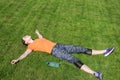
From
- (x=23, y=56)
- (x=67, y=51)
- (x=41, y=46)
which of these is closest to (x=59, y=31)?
(x=67, y=51)

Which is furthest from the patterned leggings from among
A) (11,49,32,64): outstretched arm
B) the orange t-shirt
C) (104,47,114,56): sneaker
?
(11,49,32,64): outstretched arm

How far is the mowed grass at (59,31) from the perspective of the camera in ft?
27.7

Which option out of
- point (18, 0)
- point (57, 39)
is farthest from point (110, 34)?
point (18, 0)

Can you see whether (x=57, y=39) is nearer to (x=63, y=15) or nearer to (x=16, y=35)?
(x=16, y=35)

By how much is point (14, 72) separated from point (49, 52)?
58.6 inches

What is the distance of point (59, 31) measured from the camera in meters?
11.3

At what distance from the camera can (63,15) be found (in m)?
13.2

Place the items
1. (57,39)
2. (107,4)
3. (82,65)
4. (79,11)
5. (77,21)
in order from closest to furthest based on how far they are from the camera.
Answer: (82,65)
(57,39)
(77,21)
(79,11)
(107,4)

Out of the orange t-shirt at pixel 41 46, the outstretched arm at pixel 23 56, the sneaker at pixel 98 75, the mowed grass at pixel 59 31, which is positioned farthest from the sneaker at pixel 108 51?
the outstretched arm at pixel 23 56

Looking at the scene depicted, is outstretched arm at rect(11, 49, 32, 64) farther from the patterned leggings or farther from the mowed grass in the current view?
the patterned leggings

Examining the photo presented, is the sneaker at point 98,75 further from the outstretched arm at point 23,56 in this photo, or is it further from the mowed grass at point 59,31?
the outstretched arm at point 23,56

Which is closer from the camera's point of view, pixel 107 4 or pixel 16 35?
pixel 16 35

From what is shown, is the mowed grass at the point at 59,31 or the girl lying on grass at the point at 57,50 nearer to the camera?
the mowed grass at the point at 59,31

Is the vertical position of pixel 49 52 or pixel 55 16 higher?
pixel 49 52
